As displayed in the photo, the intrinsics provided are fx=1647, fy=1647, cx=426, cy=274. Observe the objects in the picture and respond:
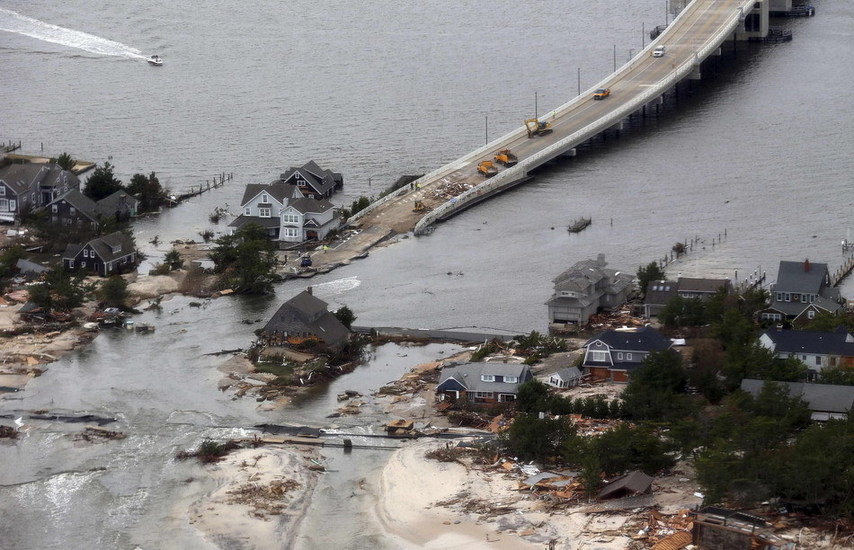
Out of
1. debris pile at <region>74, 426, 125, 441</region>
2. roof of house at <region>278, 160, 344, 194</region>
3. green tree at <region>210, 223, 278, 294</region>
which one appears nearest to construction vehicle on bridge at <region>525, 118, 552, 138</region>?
roof of house at <region>278, 160, 344, 194</region>

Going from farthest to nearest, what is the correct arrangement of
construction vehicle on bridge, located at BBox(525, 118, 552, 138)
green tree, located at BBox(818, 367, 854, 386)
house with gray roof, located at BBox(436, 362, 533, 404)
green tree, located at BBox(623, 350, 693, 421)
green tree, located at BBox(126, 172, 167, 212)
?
1. construction vehicle on bridge, located at BBox(525, 118, 552, 138)
2. green tree, located at BBox(126, 172, 167, 212)
3. house with gray roof, located at BBox(436, 362, 533, 404)
4. green tree, located at BBox(818, 367, 854, 386)
5. green tree, located at BBox(623, 350, 693, 421)

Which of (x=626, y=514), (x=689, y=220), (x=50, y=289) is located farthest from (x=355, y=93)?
(x=626, y=514)

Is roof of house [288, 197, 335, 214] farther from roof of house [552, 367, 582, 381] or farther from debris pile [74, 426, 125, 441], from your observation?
debris pile [74, 426, 125, 441]

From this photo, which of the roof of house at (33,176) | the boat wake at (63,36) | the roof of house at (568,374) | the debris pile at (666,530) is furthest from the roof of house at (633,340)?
the boat wake at (63,36)

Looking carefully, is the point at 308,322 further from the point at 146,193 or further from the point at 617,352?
the point at 146,193

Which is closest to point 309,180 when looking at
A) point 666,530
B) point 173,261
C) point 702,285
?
point 173,261

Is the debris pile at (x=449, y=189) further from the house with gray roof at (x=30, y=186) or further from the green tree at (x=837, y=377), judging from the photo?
the green tree at (x=837, y=377)
